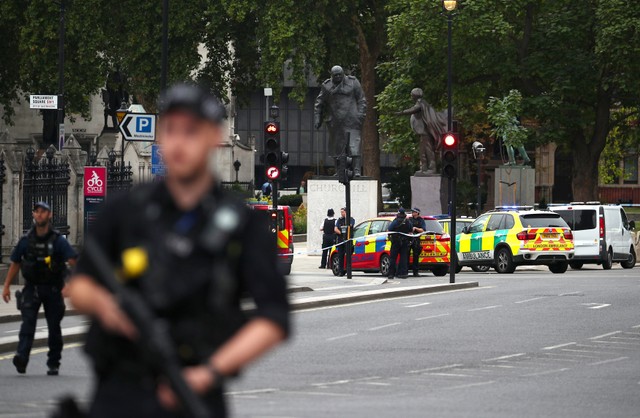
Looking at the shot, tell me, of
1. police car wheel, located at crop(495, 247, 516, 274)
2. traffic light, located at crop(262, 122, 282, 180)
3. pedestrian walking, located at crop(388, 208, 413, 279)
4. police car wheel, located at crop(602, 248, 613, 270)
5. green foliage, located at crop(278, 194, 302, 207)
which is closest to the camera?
traffic light, located at crop(262, 122, 282, 180)

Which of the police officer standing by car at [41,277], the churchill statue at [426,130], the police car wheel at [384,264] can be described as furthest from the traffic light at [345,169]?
the police officer standing by car at [41,277]

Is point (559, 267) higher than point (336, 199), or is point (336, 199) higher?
point (336, 199)

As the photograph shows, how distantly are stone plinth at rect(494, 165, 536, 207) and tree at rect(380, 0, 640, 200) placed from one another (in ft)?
6.60

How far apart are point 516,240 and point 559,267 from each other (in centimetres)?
230

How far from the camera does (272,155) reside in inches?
1364

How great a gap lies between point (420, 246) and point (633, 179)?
7117 centimetres

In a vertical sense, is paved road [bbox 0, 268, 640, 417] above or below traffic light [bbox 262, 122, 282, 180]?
below

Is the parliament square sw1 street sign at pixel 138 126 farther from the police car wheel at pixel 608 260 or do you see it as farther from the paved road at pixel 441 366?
the police car wheel at pixel 608 260

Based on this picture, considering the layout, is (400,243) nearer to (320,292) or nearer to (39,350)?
(320,292)

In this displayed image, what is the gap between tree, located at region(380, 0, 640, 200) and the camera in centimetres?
5553

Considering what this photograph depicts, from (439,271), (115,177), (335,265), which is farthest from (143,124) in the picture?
(439,271)

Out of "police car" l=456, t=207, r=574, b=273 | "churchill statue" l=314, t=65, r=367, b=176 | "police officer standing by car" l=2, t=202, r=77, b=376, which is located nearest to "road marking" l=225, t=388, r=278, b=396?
"police officer standing by car" l=2, t=202, r=77, b=376

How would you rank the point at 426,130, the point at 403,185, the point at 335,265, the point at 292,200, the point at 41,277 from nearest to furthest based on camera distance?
the point at 41,277 → the point at 335,265 → the point at 426,130 → the point at 403,185 → the point at 292,200

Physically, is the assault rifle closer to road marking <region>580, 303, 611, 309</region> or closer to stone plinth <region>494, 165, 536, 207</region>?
road marking <region>580, 303, 611, 309</region>
